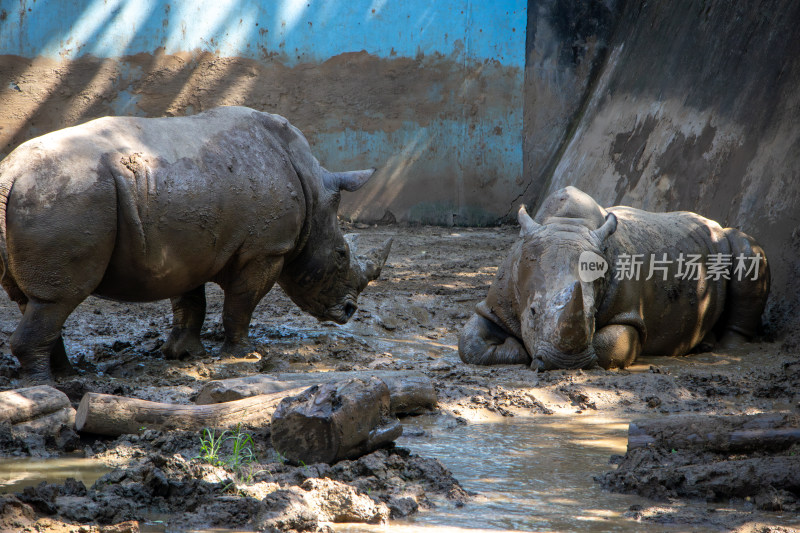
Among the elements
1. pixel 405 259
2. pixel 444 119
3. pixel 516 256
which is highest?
pixel 444 119

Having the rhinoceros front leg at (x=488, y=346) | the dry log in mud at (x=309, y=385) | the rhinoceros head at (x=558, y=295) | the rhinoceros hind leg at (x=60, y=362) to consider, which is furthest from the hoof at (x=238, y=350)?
the rhinoceros head at (x=558, y=295)

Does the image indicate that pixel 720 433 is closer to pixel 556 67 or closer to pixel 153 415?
pixel 153 415

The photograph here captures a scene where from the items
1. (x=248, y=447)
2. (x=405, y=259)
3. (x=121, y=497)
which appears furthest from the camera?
(x=405, y=259)

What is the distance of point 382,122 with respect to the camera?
39.7 ft

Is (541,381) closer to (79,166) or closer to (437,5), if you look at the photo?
(79,166)

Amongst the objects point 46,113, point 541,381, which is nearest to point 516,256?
point 541,381

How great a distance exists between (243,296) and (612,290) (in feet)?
8.61

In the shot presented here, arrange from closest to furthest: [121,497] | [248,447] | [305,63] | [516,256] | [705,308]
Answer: [121,497], [248,447], [516,256], [705,308], [305,63]

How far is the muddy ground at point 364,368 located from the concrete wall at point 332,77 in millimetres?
2238

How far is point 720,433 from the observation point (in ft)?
12.7

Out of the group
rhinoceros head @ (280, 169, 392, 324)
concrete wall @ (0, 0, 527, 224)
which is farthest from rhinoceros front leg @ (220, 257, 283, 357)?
concrete wall @ (0, 0, 527, 224)

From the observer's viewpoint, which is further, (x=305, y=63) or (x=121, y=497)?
(x=305, y=63)

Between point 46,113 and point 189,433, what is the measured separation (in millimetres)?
7841

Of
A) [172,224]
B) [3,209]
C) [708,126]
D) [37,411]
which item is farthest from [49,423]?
[708,126]
